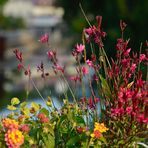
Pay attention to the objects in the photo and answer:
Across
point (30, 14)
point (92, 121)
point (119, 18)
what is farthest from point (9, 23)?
point (92, 121)

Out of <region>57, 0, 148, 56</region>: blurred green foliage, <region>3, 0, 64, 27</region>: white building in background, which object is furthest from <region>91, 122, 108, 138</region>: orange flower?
<region>3, 0, 64, 27</region>: white building in background

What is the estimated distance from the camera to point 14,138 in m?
2.48

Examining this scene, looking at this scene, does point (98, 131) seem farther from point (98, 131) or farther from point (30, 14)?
point (30, 14)

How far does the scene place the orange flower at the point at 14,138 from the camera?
2.48m

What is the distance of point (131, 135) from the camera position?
9.07 ft

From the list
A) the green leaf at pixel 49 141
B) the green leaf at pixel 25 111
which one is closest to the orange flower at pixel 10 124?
the green leaf at pixel 49 141

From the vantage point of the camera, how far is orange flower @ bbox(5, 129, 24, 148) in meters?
2.48

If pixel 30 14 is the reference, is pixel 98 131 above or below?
above

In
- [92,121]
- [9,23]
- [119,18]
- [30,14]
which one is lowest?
[9,23]

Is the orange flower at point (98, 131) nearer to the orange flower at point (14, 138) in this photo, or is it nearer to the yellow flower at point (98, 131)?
the yellow flower at point (98, 131)

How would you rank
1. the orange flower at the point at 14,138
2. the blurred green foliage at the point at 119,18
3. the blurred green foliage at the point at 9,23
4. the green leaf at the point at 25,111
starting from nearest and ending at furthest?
the orange flower at the point at 14,138, the green leaf at the point at 25,111, the blurred green foliage at the point at 119,18, the blurred green foliage at the point at 9,23

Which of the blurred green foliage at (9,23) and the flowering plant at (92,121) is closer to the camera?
the flowering plant at (92,121)

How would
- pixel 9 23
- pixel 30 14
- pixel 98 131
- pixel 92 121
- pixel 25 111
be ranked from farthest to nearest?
pixel 30 14
pixel 9 23
pixel 92 121
pixel 25 111
pixel 98 131

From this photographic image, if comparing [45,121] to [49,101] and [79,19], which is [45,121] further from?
[79,19]
